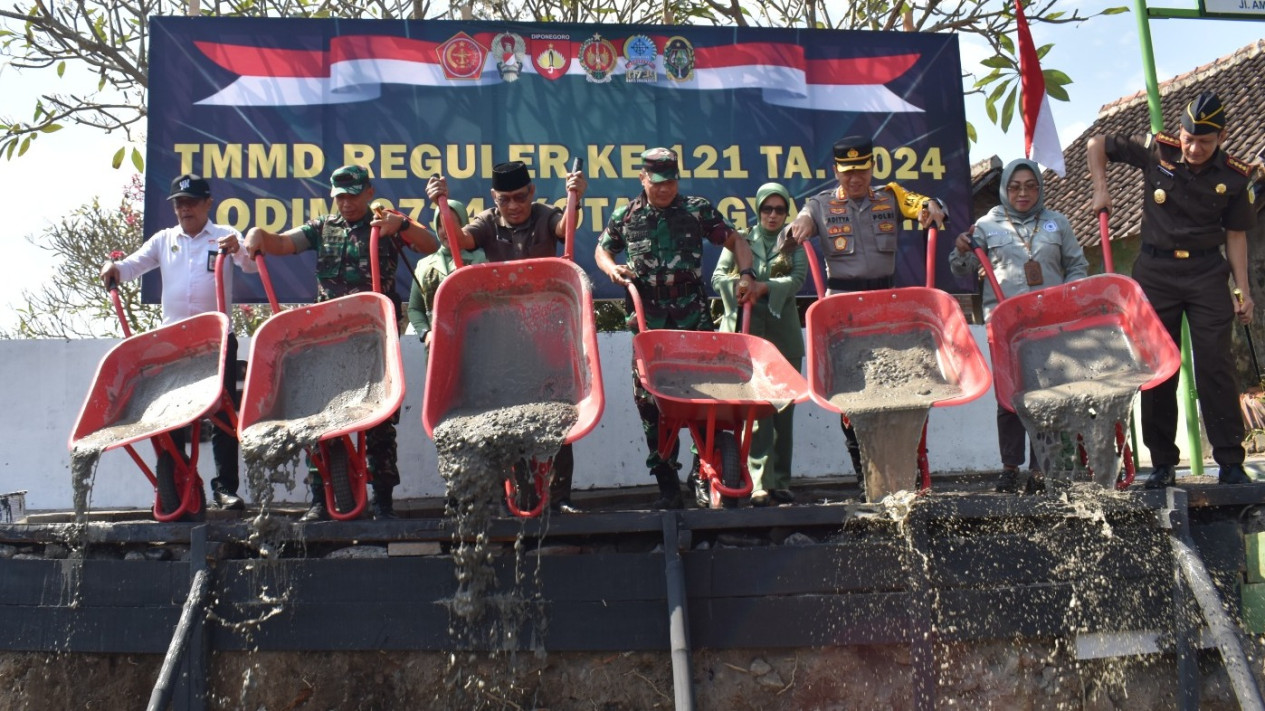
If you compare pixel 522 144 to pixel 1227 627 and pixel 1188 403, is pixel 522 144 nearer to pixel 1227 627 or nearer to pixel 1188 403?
pixel 1188 403

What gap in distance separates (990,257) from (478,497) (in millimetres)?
2703

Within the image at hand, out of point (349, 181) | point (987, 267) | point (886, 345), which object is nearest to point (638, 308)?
point (886, 345)

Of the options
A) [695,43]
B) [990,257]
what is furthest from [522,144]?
[990,257]

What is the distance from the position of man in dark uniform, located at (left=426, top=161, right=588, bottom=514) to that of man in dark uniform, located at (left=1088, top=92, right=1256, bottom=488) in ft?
7.75

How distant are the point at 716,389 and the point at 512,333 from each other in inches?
32.5

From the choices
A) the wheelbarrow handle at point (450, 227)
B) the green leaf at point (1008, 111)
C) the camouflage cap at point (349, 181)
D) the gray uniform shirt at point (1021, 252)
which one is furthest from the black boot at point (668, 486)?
the green leaf at point (1008, 111)

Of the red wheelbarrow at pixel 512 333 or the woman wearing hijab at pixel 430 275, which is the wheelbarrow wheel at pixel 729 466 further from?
the woman wearing hijab at pixel 430 275

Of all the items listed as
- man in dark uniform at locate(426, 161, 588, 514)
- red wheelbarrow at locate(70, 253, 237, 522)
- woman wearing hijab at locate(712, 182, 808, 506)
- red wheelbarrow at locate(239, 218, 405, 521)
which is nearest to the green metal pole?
woman wearing hijab at locate(712, 182, 808, 506)

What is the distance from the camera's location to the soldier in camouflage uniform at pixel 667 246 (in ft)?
13.6

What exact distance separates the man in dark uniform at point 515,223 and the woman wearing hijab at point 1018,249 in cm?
182

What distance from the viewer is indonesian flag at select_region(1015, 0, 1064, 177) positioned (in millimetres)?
5254

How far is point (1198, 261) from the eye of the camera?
4.02m

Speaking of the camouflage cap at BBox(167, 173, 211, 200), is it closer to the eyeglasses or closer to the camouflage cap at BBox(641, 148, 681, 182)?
the eyeglasses

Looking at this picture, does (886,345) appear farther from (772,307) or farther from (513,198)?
(513,198)
